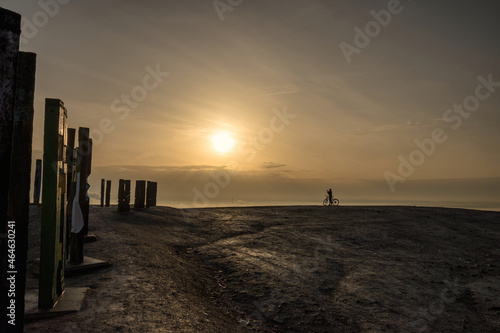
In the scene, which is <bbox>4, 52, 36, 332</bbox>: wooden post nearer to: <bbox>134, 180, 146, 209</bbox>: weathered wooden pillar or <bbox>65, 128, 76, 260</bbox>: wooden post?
<bbox>65, 128, 76, 260</bbox>: wooden post

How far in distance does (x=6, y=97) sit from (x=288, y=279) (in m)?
6.10

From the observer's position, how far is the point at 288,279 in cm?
727

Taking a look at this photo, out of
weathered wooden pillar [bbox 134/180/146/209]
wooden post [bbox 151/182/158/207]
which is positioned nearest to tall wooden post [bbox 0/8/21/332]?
weathered wooden pillar [bbox 134/180/146/209]

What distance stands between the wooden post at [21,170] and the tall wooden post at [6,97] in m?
0.19

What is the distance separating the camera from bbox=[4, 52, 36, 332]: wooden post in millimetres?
2988

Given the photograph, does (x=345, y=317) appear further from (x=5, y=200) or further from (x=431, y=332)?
(x=5, y=200)

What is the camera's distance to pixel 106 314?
4.54 m

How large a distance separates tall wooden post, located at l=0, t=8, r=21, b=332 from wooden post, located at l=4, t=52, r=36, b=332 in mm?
189

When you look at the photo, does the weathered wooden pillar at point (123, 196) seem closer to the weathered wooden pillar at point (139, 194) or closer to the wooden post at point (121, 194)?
the wooden post at point (121, 194)

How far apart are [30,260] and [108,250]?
1.59 metres

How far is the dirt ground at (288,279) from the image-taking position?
5.24m

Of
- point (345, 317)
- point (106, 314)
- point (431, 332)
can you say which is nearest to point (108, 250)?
point (106, 314)

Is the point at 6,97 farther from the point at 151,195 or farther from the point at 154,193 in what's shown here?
the point at 154,193

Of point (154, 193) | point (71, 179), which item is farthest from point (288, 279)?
point (154, 193)
